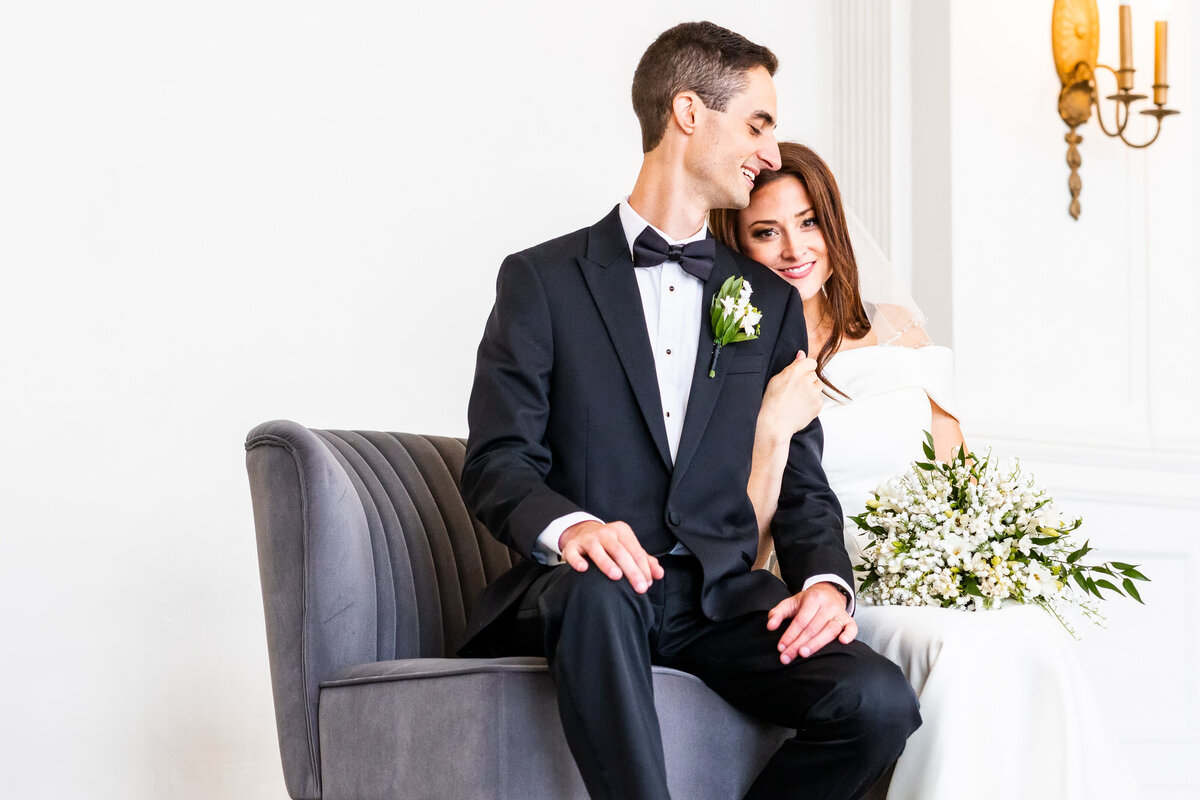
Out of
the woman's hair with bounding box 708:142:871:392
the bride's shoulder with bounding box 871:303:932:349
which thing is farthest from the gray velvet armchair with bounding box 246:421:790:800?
the bride's shoulder with bounding box 871:303:932:349

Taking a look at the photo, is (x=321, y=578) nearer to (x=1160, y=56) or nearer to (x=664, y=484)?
(x=664, y=484)

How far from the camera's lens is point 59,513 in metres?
3.22

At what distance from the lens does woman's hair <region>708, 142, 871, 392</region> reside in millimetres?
3217

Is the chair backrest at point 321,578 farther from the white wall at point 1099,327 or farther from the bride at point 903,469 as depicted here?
the white wall at point 1099,327

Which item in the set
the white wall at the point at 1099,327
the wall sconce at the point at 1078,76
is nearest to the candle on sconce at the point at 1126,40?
the wall sconce at the point at 1078,76

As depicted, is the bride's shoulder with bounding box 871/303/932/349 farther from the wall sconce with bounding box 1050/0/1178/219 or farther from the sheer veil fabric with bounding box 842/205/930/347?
the wall sconce with bounding box 1050/0/1178/219

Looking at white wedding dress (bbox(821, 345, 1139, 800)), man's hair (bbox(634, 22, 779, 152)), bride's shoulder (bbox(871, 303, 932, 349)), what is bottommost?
white wedding dress (bbox(821, 345, 1139, 800))

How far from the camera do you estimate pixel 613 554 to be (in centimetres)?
194

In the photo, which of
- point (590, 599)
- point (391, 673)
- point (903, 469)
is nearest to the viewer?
point (590, 599)

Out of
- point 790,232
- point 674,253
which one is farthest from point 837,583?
point 790,232

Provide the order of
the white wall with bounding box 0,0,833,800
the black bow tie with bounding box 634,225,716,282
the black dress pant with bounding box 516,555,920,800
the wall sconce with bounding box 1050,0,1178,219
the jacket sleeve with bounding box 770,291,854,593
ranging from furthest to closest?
1. the wall sconce with bounding box 1050,0,1178,219
2. the white wall with bounding box 0,0,833,800
3. the black bow tie with bounding box 634,225,716,282
4. the jacket sleeve with bounding box 770,291,854,593
5. the black dress pant with bounding box 516,555,920,800

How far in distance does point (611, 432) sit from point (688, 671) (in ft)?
1.43

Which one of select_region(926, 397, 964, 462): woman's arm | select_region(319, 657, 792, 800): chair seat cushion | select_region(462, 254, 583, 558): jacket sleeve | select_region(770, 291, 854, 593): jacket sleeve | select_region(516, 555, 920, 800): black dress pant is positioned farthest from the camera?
select_region(926, 397, 964, 462): woman's arm

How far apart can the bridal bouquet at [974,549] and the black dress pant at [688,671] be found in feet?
1.30
